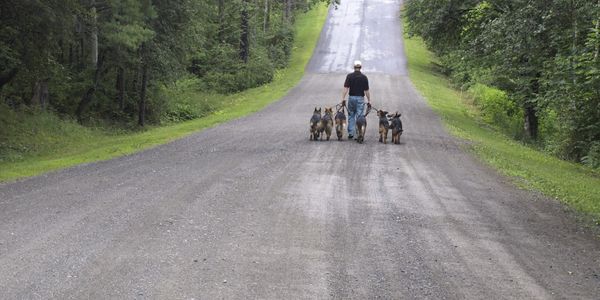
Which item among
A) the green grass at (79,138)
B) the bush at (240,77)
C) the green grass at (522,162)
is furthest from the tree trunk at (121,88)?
the green grass at (522,162)

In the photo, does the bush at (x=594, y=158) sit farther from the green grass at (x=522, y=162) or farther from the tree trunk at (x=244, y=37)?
the tree trunk at (x=244, y=37)

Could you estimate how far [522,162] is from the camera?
1711 centimetres

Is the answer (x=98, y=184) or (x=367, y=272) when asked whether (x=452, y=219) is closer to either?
(x=367, y=272)

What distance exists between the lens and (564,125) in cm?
2158

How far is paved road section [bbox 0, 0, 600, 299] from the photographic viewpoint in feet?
20.2

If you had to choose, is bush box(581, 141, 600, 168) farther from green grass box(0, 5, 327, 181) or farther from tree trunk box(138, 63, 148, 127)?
tree trunk box(138, 63, 148, 127)

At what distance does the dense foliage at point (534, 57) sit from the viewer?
15.5m

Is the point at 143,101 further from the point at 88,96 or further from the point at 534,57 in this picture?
the point at 534,57

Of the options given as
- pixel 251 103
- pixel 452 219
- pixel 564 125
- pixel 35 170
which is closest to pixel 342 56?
pixel 251 103

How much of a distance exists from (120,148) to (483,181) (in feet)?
33.8

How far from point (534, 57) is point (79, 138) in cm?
1631

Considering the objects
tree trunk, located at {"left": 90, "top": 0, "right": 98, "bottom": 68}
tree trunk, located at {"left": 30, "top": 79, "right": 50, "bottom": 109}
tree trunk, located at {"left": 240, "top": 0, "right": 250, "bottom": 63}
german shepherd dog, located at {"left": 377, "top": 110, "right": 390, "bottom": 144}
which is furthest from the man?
tree trunk, located at {"left": 240, "top": 0, "right": 250, "bottom": 63}

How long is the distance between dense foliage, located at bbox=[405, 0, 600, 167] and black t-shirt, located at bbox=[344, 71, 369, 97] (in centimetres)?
411

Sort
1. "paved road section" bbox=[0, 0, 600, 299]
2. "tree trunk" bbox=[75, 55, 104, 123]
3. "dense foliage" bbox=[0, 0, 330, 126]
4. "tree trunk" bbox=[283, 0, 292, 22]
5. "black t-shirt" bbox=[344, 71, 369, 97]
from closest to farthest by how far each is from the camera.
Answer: "paved road section" bbox=[0, 0, 600, 299], "black t-shirt" bbox=[344, 71, 369, 97], "dense foliage" bbox=[0, 0, 330, 126], "tree trunk" bbox=[75, 55, 104, 123], "tree trunk" bbox=[283, 0, 292, 22]
